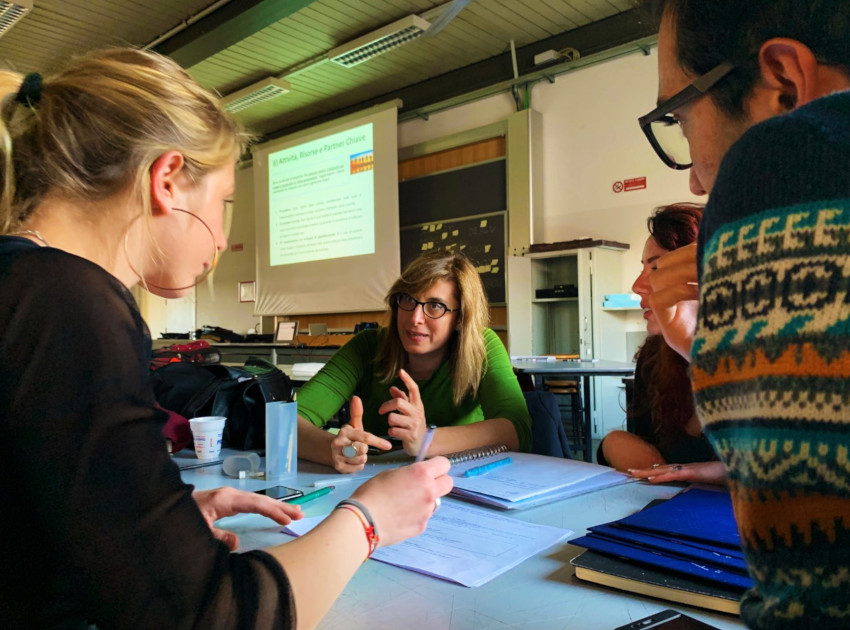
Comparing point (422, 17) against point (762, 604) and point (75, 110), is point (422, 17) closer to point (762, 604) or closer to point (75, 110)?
point (75, 110)

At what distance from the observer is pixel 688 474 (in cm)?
120

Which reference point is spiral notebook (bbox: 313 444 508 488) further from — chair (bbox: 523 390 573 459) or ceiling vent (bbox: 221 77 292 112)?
ceiling vent (bbox: 221 77 292 112)

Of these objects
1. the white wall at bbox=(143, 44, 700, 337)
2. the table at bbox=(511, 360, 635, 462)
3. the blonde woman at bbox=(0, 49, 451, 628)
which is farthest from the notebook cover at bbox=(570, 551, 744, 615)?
the white wall at bbox=(143, 44, 700, 337)

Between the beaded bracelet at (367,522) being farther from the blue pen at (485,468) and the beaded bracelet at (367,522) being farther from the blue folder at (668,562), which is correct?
the blue pen at (485,468)

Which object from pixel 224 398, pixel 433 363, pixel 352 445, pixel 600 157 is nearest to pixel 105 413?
pixel 352 445

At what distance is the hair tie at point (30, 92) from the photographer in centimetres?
73

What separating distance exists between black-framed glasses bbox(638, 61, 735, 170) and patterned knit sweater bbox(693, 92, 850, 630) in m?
0.19

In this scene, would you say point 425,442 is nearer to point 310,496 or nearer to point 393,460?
point 393,460

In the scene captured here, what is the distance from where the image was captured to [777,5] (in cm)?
55

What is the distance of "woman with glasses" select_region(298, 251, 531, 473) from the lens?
183 centimetres

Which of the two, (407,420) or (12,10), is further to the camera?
(12,10)

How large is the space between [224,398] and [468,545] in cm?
100

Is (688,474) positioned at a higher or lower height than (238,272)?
lower

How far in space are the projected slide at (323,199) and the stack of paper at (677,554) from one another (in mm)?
5106
